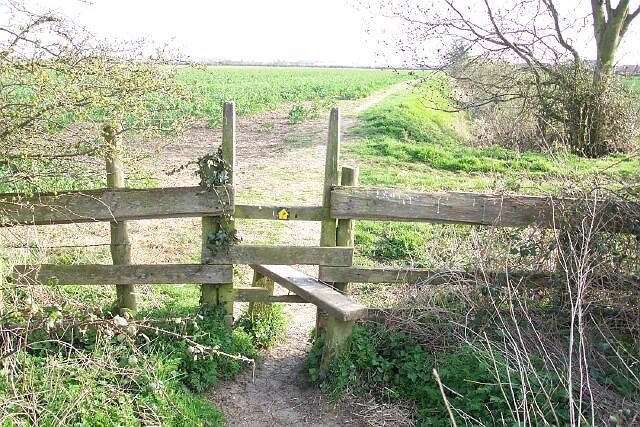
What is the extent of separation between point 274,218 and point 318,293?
791 millimetres

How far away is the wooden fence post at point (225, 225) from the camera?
5270 millimetres

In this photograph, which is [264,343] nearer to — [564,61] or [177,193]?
Answer: [177,193]

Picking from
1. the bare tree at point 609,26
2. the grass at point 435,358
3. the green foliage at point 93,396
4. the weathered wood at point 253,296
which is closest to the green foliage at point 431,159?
the grass at point 435,358

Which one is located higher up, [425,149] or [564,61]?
[564,61]

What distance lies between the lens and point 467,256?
18.8 ft

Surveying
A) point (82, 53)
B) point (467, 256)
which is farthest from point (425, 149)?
point (82, 53)

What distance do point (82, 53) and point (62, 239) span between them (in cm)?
389

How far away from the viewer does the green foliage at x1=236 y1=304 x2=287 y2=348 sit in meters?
6.17

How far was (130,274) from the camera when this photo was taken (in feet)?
17.6

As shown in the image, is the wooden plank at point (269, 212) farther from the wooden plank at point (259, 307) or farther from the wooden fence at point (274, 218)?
the wooden plank at point (259, 307)

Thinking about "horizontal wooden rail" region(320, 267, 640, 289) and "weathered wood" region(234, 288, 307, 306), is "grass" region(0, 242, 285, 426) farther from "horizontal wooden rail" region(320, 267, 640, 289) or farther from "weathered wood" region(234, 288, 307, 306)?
"horizontal wooden rail" region(320, 267, 640, 289)

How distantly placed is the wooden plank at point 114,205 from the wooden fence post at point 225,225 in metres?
0.16

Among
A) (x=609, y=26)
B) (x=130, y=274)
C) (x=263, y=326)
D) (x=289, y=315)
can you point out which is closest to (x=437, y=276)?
(x=263, y=326)

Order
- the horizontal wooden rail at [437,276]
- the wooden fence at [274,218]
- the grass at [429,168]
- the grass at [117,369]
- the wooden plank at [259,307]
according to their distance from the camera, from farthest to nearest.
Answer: the wooden plank at [259,307] → the grass at [429,168] → the horizontal wooden rail at [437,276] → the wooden fence at [274,218] → the grass at [117,369]
